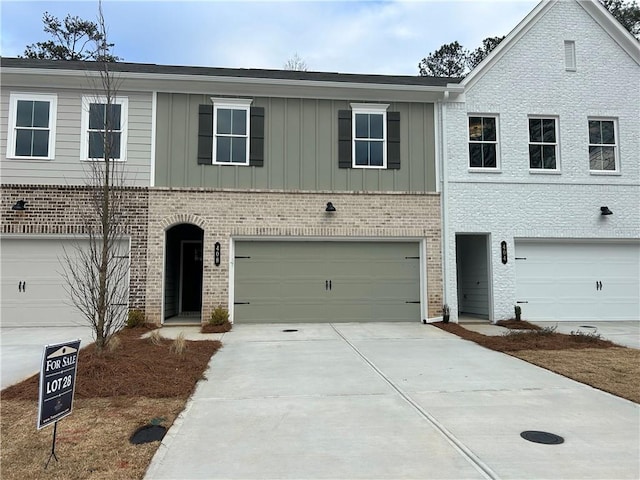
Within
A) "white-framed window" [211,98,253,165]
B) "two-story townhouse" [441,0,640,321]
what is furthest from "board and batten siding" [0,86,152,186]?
"two-story townhouse" [441,0,640,321]

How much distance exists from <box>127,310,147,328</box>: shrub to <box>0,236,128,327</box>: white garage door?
1.42m

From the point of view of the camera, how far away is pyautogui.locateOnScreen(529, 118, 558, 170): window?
42.7 ft

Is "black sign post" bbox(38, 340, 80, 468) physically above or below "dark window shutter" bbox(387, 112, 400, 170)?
below

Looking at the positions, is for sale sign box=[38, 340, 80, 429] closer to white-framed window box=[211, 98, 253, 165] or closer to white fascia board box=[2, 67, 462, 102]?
white-framed window box=[211, 98, 253, 165]

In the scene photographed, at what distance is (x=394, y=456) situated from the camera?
13.2 feet

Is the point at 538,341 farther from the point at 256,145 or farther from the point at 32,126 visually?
the point at 32,126

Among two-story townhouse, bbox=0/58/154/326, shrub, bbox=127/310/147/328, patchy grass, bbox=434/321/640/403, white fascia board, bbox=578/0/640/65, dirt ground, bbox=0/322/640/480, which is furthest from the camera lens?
white fascia board, bbox=578/0/640/65

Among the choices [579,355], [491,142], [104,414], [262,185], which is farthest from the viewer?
[491,142]

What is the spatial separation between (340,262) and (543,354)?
5.50m

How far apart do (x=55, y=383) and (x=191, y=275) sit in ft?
35.5

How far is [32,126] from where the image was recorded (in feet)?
38.8

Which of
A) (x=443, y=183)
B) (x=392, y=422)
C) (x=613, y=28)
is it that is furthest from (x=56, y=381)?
(x=613, y=28)

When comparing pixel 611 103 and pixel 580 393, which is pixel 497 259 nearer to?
pixel 611 103

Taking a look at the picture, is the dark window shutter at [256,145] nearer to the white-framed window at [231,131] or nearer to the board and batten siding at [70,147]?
the white-framed window at [231,131]
